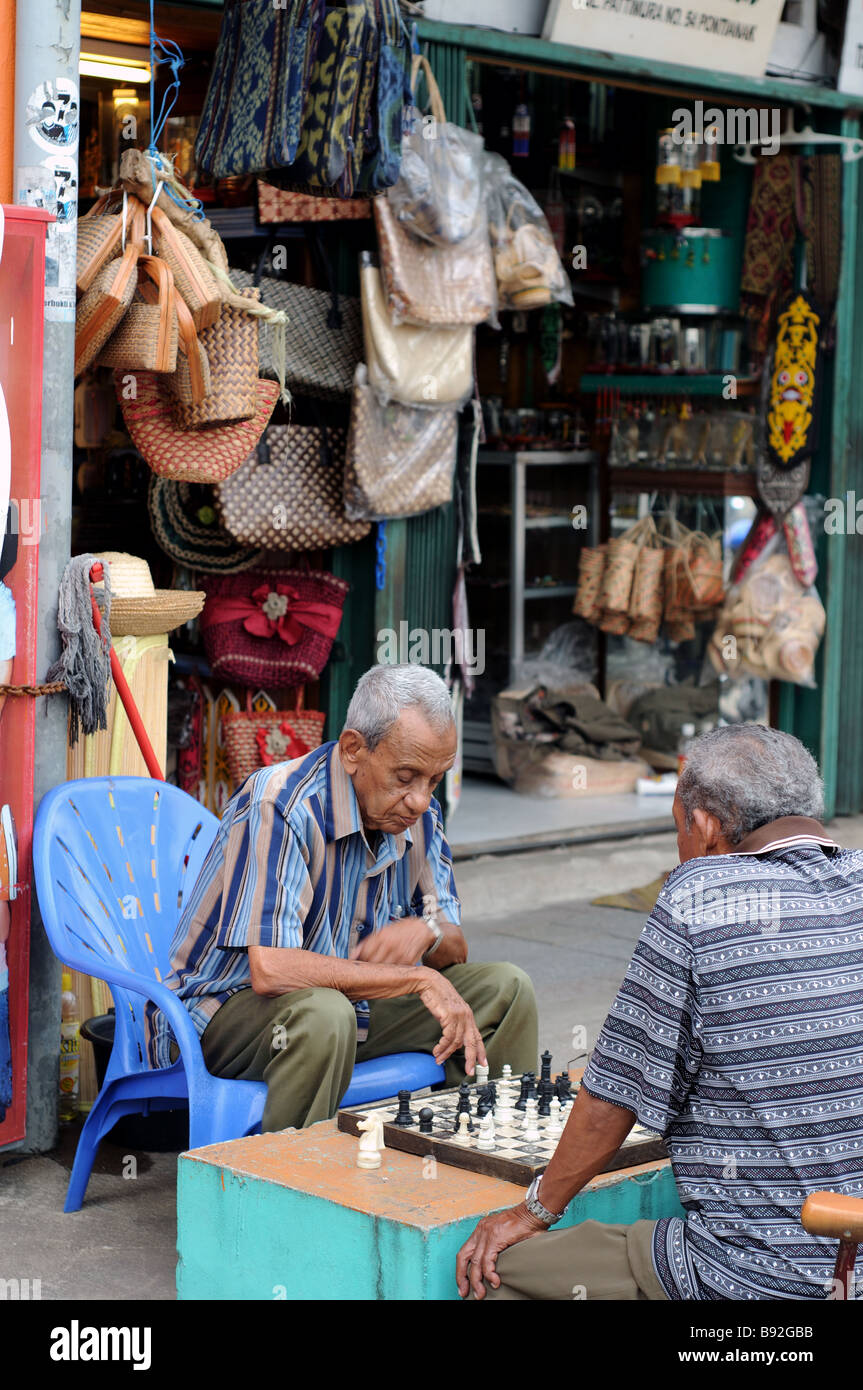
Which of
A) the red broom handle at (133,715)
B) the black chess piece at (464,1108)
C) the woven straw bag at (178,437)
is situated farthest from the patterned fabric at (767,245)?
the black chess piece at (464,1108)

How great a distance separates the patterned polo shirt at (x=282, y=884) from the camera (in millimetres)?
3791

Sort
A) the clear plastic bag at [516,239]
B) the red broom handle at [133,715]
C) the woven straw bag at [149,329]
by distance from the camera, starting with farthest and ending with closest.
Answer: the clear plastic bag at [516,239], the woven straw bag at [149,329], the red broom handle at [133,715]

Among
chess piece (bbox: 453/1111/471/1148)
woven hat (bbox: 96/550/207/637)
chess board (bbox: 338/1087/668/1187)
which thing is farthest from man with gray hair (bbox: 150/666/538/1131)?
woven hat (bbox: 96/550/207/637)

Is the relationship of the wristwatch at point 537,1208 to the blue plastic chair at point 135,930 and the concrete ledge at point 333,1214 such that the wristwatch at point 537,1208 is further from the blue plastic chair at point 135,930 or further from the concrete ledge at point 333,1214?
the blue plastic chair at point 135,930

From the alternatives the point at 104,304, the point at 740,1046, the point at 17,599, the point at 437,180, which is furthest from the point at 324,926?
the point at 437,180

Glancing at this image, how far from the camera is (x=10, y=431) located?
167 inches

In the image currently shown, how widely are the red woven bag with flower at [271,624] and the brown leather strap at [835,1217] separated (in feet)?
13.5

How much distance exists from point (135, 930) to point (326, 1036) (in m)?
0.83

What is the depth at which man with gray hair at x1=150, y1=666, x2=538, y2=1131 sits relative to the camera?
372cm

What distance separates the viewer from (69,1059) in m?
4.77

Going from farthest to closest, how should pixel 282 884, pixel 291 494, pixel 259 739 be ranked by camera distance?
pixel 259 739, pixel 291 494, pixel 282 884

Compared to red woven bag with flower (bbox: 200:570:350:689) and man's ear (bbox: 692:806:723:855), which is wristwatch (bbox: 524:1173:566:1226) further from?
red woven bag with flower (bbox: 200:570:350:689)

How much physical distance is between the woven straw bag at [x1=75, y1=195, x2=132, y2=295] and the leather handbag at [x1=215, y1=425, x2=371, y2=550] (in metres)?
1.19

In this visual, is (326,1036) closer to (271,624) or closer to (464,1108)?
(464,1108)
